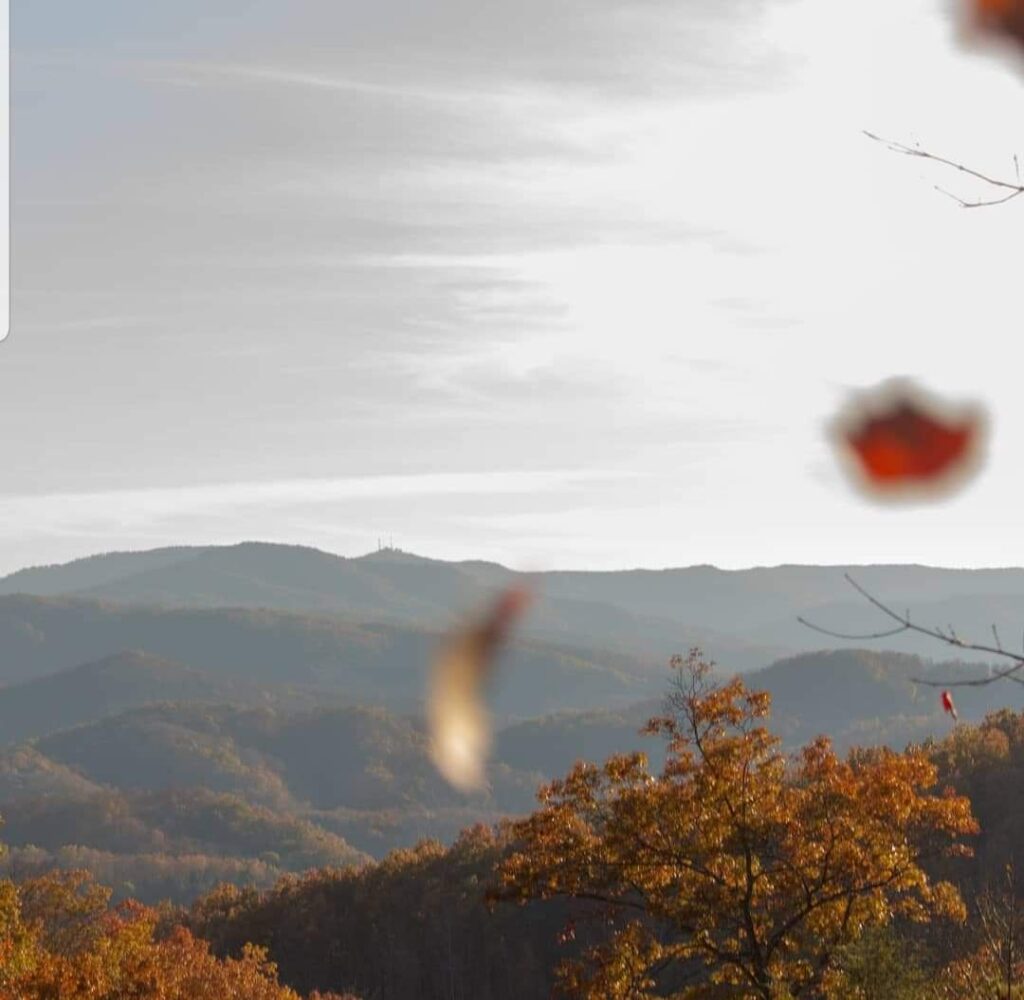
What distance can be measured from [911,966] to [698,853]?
420 cm

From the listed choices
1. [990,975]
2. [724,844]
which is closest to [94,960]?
[724,844]

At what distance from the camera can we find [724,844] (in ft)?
89.9

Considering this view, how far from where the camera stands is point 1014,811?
9644 centimetres

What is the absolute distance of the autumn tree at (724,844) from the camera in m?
26.5

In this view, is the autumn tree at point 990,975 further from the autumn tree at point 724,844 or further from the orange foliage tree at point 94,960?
the orange foliage tree at point 94,960

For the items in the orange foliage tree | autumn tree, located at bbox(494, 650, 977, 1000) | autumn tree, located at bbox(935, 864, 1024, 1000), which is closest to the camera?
autumn tree, located at bbox(935, 864, 1024, 1000)

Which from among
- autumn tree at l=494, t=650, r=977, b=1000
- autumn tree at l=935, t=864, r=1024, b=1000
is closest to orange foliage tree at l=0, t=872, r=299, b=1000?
autumn tree at l=494, t=650, r=977, b=1000

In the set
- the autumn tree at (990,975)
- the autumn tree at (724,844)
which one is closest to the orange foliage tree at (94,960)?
the autumn tree at (724,844)

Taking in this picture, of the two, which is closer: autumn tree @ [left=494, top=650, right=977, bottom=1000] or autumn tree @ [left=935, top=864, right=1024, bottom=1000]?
autumn tree @ [left=935, top=864, right=1024, bottom=1000]

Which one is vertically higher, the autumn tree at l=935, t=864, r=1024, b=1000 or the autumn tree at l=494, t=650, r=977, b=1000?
the autumn tree at l=494, t=650, r=977, b=1000

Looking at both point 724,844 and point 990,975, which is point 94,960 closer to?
point 724,844

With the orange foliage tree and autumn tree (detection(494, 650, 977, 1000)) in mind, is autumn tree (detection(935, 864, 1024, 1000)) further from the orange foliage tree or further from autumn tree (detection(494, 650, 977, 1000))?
the orange foliage tree

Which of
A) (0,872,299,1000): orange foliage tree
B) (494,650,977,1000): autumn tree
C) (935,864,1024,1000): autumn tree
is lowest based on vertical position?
(0,872,299,1000): orange foliage tree

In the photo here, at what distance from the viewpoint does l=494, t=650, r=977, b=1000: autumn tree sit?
26.5 m
